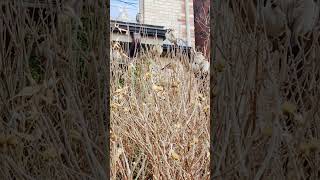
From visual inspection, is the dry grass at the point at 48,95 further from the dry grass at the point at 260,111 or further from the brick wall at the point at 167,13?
the brick wall at the point at 167,13

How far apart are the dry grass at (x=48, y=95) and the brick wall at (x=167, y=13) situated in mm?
7815

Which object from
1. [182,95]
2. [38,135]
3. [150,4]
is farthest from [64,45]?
[150,4]

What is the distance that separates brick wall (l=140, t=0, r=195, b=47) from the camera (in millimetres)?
9023

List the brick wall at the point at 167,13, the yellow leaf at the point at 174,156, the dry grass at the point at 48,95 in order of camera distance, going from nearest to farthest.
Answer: the dry grass at the point at 48,95 < the yellow leaf at the point at 174,156 < the brick wall at the point at 167,13

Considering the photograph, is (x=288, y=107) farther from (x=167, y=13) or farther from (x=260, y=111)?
(x=167, y=13)

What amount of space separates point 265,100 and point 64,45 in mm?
486

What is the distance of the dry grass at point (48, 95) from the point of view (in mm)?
1100

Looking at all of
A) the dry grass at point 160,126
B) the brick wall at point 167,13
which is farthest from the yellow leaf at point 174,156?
the brick wall at point 167,13

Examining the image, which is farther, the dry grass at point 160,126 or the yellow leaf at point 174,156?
the dry grass at point 160,126

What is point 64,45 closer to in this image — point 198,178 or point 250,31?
point 250,31

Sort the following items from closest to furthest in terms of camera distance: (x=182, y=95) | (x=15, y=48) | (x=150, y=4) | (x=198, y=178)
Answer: (x=15, y=48) → (x=198, y=178) → (x=182, y=95) → (x=150, y=4)

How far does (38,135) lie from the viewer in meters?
1.11

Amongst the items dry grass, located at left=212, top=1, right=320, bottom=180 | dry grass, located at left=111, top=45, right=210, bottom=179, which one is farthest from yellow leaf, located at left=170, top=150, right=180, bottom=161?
dry grass, located at left=212, top=1, right=320, bottom=180

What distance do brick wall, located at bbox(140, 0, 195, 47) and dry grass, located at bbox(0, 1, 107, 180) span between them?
7815 mm
